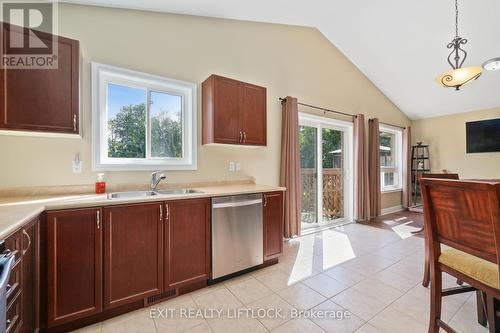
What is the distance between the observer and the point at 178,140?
8.80ft

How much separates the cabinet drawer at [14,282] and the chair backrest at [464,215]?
226 centimetres

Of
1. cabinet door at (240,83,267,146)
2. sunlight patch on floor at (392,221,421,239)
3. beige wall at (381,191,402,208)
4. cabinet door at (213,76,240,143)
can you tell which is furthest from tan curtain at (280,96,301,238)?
beige wall at (381,191,402,208)

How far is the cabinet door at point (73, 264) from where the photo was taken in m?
1.46

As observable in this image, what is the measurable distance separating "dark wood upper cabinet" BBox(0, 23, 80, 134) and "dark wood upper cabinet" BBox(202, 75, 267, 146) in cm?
121

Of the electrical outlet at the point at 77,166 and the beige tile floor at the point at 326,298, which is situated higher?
the electrical outlet at the point at 77,166

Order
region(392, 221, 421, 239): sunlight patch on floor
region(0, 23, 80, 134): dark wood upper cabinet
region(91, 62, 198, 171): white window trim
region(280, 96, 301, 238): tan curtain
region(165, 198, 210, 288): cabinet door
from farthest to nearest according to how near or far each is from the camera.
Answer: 1. region(392, 221, 421, 239): sunlight patch on floor
2. region(280, 96, 301, 238): tan curtain
3. region(91, 62, 198, 171): white window trim
4. region(165, 198, 210, 288): cabinet door
5. region(0, 23, 80, 134): dark wood upper cabinet

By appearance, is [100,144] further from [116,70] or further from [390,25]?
[390,25]

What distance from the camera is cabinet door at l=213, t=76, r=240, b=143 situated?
2490 millimetres

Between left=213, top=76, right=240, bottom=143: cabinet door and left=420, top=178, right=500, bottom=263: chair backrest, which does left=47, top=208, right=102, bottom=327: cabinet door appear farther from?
left=420, top=178, right=500, bottom=263: chair backrest

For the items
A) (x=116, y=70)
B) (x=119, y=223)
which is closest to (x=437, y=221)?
(x=119, y=223)

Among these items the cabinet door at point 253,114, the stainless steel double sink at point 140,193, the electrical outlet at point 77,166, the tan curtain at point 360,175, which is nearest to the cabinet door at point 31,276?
the stainless steel double sink at point 140,193

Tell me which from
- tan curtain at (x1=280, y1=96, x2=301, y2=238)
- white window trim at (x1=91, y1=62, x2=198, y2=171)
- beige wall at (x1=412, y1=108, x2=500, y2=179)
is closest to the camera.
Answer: white window trim at (x1=91, y1=62, x2=198, y2=171)

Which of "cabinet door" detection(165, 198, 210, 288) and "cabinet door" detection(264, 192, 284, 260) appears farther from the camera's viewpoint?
"cabinet door" detection(264, 192, 284, 260)

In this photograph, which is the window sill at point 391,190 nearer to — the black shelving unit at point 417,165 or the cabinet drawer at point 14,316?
the black shelving unit at point 417,165
